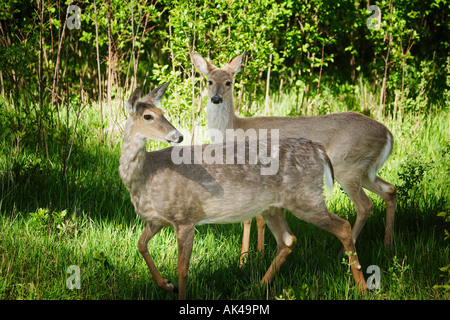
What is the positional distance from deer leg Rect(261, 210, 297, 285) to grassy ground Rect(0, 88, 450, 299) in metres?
0.08

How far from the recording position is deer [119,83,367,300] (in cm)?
385

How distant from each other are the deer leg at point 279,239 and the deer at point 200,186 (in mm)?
15

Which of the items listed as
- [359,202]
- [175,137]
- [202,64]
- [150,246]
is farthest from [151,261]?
[202,64]

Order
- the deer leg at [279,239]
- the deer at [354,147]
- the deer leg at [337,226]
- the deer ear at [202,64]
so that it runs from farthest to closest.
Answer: the deer ear at [202,64] < the deer at [354,147] < the deer leg at [279,239] < the deer leg at [337,226]

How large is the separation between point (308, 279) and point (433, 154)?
321 cm

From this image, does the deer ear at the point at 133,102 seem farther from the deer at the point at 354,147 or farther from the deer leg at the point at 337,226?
the deer at the point at 354,147

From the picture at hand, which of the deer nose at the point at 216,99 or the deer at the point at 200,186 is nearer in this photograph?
the deer at the point at 200,186

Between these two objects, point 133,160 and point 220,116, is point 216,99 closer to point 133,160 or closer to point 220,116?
point 220,116

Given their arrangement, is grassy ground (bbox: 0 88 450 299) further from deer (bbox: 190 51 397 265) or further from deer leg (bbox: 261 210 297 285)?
deer (bbox: 190 51 397 265)

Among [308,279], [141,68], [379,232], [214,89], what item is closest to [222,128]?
[214,89]

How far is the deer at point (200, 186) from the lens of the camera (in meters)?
3.85

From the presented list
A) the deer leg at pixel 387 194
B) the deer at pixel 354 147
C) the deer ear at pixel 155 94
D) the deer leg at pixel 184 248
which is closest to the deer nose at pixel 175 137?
the deer ear at pixel 155 94

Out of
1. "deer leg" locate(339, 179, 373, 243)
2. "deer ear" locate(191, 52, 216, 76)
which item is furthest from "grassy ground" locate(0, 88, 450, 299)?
"deer ear" locate(191, 52, 216, 76)

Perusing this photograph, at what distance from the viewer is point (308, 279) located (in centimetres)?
400
